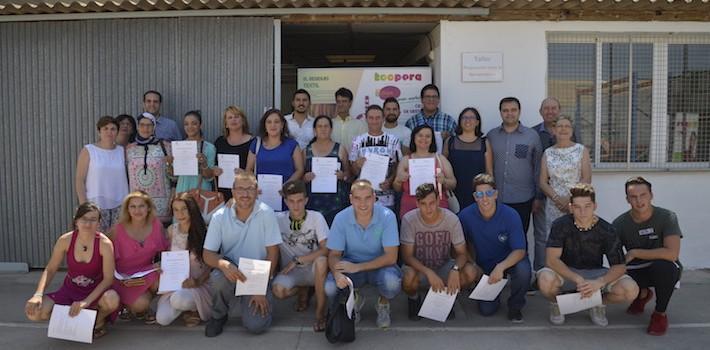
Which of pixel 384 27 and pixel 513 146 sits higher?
pixel 384 27

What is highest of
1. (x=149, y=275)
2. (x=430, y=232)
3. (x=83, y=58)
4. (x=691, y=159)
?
(x=83, y=58)

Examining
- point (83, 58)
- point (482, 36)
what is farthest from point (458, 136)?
point (83, 58)

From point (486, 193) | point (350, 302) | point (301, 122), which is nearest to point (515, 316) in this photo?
point (486, 193)

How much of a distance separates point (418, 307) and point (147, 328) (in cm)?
232

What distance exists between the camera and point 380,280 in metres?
4.85

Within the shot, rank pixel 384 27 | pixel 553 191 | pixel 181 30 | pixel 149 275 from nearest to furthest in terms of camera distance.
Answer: pixel 149 275 < pixel 553 191 < pixel 181 30 < pixel 384 27

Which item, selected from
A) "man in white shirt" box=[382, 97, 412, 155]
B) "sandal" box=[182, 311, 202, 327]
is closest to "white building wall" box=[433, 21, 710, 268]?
"man in white shirt" box=[382, 97, 412, 155]

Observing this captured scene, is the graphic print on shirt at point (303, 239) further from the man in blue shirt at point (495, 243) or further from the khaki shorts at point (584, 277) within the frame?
the khaki shorts at point (584, 277)

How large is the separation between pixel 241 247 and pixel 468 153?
238 centimetres

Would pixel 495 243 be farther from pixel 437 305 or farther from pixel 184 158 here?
pixel 184 158

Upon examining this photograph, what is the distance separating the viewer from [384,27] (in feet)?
23.8

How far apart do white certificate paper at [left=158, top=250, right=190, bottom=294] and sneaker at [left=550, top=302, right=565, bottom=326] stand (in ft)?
10.2

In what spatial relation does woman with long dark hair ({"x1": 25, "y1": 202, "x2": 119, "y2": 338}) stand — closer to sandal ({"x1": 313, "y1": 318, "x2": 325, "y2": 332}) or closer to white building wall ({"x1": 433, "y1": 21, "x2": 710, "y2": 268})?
sandal ({"x1": 313, "y1": 318, "x2": 325, "y2": 332})

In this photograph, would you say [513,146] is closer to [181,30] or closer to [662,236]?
[662,236]
